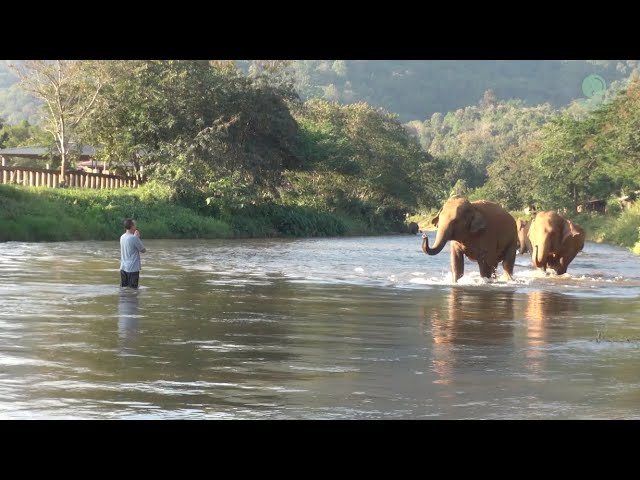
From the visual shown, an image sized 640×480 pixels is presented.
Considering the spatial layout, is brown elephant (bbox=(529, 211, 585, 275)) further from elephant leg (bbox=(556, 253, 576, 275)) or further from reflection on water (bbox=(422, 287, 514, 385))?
reflection on water (bbox=(422, 287, 514, 385))

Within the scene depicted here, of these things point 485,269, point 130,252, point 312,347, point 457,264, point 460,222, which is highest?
point 460,222

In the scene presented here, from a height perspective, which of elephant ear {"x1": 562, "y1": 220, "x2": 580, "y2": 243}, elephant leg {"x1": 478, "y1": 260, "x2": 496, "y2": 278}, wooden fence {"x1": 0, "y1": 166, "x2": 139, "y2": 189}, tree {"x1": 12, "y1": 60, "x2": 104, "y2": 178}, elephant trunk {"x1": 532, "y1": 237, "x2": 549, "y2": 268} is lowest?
elephant leg {"x1": 478, "y1": 260, "x2": 496, "y2": 278}

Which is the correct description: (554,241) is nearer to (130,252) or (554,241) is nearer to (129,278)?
(129,278)

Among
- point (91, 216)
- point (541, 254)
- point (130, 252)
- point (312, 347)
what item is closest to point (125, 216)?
point (91, 216)

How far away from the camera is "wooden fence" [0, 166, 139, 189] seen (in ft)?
203

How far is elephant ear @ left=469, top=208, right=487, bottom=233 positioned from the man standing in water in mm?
8081

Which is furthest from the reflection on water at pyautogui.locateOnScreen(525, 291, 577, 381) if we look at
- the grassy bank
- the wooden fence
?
the wooden fence

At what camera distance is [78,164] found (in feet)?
269

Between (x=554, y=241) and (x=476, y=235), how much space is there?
3038mm

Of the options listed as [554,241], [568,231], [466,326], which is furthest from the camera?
[568,231]

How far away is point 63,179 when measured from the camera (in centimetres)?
6431

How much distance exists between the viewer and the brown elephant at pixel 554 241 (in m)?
28.7
